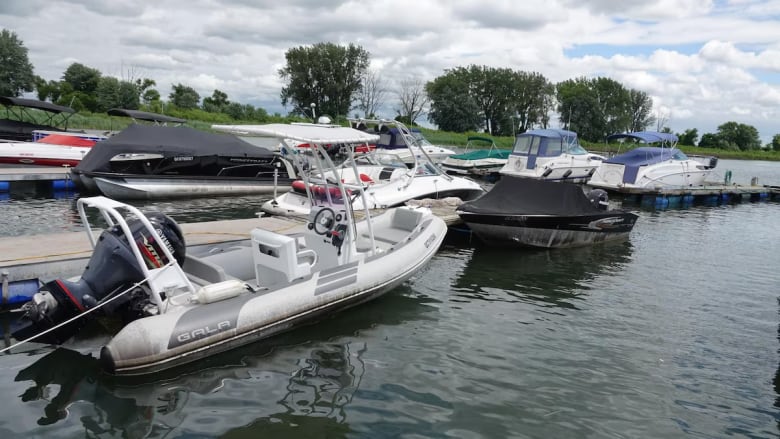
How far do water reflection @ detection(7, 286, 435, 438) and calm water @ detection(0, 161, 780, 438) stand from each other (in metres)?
0.02

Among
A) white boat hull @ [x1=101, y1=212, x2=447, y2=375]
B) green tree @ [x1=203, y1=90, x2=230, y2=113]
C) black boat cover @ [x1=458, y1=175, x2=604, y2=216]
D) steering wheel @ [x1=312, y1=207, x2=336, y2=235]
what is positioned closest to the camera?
white boat hull @ [x1=101, y1=212, x2=447, y2=375]

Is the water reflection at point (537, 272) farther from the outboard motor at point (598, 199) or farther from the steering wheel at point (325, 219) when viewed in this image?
the steering wheel at point (325, 219)

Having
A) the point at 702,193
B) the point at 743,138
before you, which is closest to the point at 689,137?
the point at 743,138

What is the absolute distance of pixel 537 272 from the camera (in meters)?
10.5

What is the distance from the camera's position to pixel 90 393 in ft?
17.0

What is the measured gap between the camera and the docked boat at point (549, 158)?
23609 millimetres

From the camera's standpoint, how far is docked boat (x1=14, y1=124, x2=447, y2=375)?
17.5 ft

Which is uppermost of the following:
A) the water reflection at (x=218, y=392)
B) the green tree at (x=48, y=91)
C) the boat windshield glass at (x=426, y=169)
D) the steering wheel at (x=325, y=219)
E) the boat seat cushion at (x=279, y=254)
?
the green tree at (x=48, y=91)

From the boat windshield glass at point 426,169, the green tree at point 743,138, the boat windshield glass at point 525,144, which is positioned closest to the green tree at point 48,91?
the boat windshield glass at point 525,144

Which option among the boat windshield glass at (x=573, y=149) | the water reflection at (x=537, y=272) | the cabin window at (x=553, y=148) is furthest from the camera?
the boat windshield glass at (x=573, y=149)

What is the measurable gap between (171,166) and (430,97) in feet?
194

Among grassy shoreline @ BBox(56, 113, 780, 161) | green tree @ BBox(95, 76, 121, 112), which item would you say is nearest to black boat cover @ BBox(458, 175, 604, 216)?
grassy shoreline @ BBox(56, 113, 780, 161)

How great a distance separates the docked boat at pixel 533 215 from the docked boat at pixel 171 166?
6.00m

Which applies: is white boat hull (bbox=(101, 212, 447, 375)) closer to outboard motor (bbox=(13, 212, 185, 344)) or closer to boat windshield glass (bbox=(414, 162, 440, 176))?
outboard motor (bbox=(13, 212, 185, 344))
